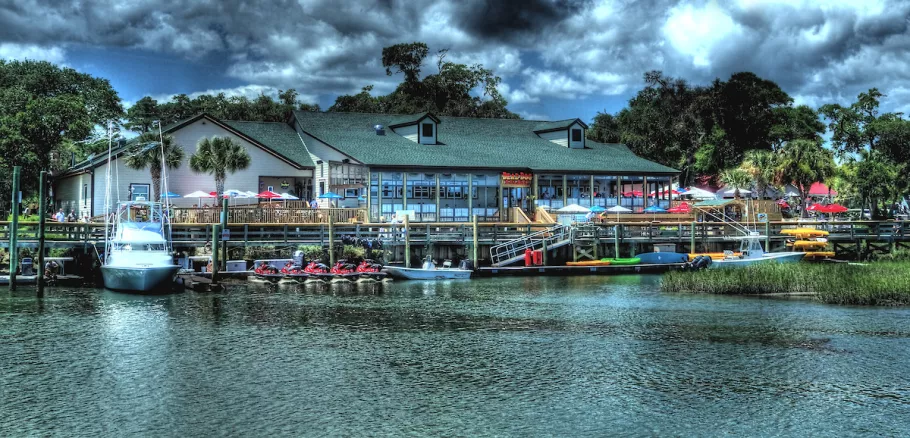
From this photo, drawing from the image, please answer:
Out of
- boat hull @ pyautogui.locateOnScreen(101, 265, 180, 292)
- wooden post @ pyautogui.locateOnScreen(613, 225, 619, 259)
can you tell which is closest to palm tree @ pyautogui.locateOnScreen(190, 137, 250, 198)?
boat hull @ pyautogui.locateOnScreen(101, 265, 180, 292)

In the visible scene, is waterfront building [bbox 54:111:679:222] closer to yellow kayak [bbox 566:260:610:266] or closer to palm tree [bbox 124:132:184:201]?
palm tree [bbox 124:132:184:201]

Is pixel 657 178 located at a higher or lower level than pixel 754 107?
lower

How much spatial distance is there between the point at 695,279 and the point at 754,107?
49.9 m

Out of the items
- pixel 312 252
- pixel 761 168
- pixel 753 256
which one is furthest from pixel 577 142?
pixel 312 252

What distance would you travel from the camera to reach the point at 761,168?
61.9m

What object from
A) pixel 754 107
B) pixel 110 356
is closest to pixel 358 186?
pixel 110 356

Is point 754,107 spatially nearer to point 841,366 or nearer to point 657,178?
point 657,178

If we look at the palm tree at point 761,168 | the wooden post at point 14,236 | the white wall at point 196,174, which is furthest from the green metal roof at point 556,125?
the wooden post at point 14,236

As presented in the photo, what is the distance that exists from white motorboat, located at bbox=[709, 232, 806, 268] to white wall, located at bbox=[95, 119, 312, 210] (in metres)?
26.9

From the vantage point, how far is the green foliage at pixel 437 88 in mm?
87938

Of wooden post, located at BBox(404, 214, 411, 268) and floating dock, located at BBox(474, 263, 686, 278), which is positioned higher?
wooden post, located at BBox(404, 214, 411, 268)

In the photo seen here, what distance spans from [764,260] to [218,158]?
3140cm

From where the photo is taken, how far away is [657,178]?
190 feet

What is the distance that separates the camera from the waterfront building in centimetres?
5041
